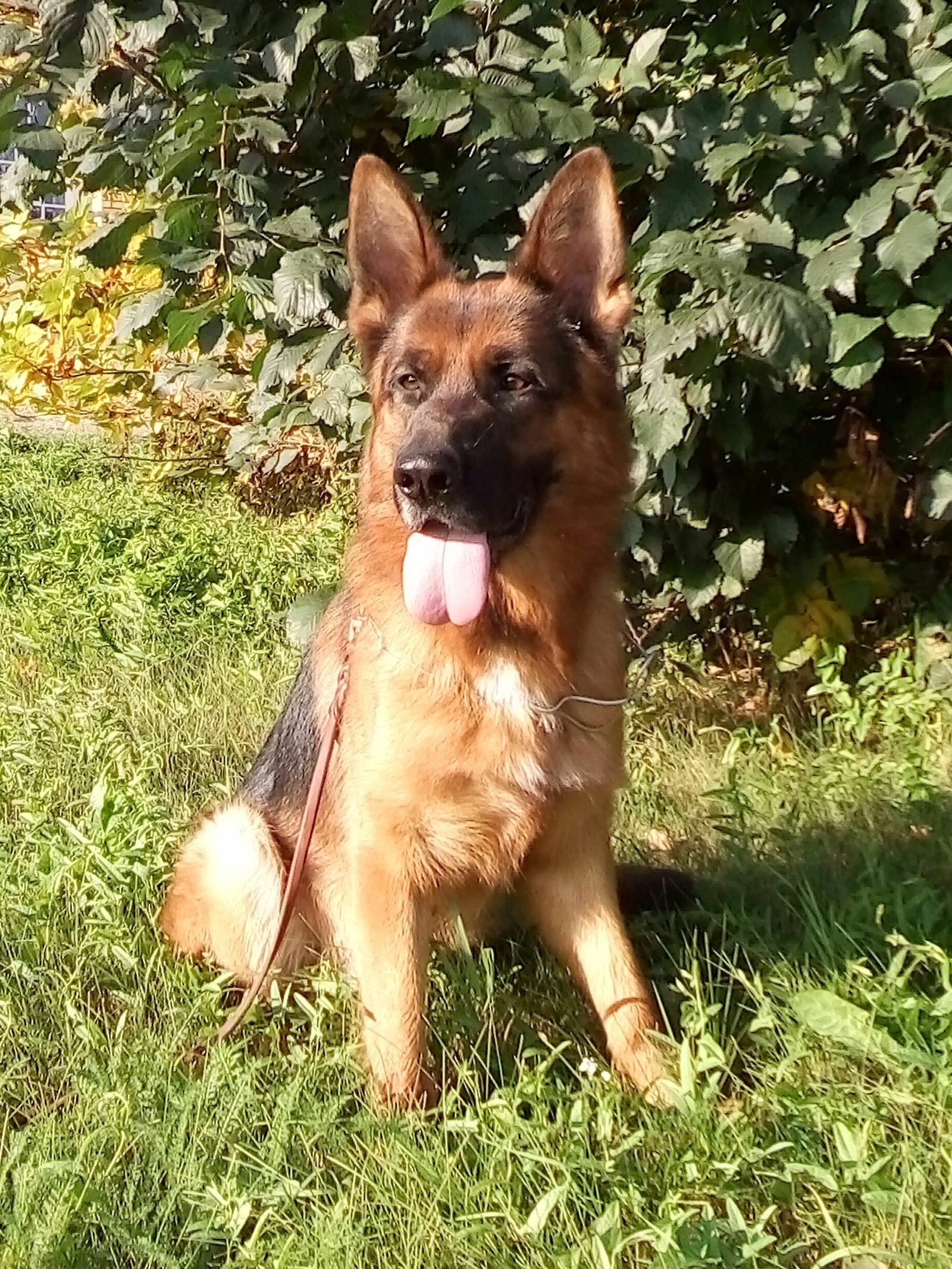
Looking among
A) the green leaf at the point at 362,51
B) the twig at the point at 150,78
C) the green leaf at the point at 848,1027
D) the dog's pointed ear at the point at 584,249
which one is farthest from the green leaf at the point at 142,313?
the green leaf at the point at 848,1027

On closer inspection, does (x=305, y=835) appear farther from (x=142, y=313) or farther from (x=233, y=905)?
(x=142, y=313)

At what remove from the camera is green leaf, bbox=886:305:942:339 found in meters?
3.19

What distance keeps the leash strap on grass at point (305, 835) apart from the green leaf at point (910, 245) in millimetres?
1632

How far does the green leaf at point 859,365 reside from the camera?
3264 millimetres

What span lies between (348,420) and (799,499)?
66.7 inches

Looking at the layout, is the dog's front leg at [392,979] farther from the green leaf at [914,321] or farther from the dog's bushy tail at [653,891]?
the green leaf at [914,321]

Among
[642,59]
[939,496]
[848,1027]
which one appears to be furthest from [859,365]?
[848,1027]

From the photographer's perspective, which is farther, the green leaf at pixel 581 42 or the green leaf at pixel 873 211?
the green leaf at pixel 581 42

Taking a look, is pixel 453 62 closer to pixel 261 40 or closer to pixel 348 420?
pixel 261 40

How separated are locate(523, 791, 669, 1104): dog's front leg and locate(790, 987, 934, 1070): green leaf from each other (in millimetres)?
369

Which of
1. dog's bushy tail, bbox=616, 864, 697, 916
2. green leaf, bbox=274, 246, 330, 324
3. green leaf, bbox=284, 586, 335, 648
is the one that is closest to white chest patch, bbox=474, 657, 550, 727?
dog's bushy tail, bbox=616, 864, 697, 916

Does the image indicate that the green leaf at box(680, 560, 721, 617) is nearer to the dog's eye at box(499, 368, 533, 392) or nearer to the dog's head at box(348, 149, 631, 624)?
the dog's head at box(348, 149, 631, 624)

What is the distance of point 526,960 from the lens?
120 inches

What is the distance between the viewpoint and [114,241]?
3.44 m
